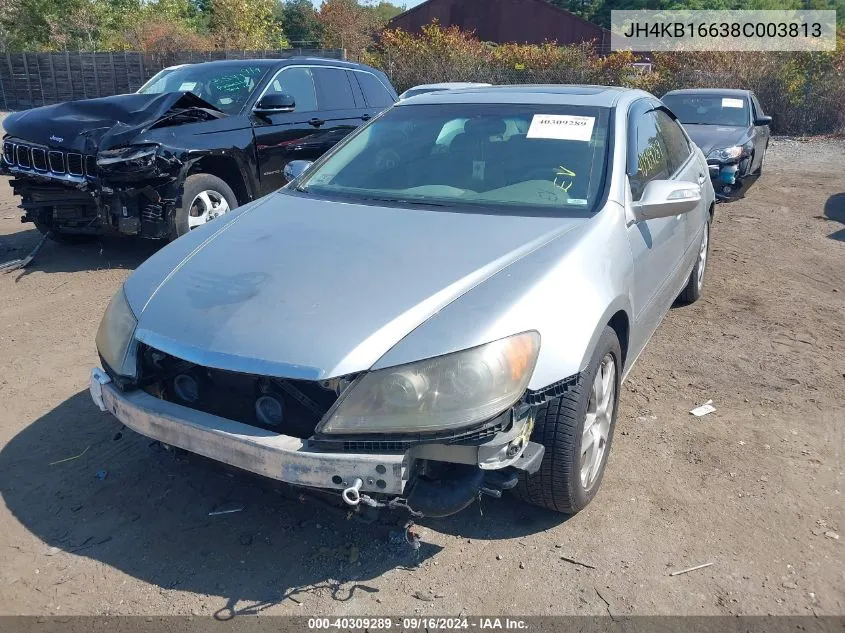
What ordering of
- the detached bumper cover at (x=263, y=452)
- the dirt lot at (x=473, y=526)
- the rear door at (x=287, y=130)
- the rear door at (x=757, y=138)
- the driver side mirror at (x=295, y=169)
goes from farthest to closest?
1. the rear door at (x=757, y=138)
2. the rear door at (x=287, y=130)
3. the driver side mirror at (x=295, y=169)
4. the dirt lot at (x=473, y=526)
5. the detached bumper cover at (x=263, y=452)

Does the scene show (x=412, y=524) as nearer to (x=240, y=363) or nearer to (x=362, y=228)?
(x=240, y=363)

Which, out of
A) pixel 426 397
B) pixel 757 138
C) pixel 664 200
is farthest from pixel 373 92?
pixel 426 397

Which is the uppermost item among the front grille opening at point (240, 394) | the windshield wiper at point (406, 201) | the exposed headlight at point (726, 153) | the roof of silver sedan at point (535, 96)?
the roof of silver sedan at point (535, 96)

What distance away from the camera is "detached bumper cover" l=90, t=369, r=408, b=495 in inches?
89.6

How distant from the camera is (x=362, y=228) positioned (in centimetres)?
319

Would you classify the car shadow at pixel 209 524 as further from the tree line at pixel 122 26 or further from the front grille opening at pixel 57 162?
the tree line at pixel 122 26

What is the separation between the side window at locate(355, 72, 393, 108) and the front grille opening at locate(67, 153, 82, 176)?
11.6 feet

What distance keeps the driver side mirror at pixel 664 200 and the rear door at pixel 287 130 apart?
14.6 ft

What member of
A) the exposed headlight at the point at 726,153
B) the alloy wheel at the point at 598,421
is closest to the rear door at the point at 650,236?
the alloy wheel at the point at 598,421

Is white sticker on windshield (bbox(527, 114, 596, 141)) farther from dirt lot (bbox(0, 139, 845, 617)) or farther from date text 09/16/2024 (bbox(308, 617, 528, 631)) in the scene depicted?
date text 09/16/2024 (bbox(308, 617, 528, 631))

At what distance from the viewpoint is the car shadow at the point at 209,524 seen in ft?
8.63

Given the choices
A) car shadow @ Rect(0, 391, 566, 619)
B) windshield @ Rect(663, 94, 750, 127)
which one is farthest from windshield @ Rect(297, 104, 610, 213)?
windshield @ Rect(663, 94, 750, 127)

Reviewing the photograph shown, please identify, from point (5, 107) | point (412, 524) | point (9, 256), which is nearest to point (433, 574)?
point (412, 524)

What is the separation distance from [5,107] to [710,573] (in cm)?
3012
